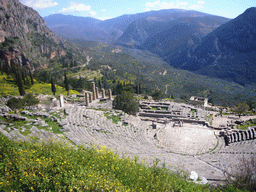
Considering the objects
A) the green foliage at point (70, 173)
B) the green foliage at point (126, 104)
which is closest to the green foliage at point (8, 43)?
the green foliage at point (126, 104)

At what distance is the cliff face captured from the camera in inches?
3356

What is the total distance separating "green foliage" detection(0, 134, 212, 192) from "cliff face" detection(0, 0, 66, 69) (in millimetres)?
72160

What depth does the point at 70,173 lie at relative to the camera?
26.7 ft

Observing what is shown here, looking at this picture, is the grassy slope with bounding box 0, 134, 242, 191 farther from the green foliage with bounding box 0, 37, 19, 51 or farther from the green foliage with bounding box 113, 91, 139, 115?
the green foliage with bounding box 0, 37, 19, 51

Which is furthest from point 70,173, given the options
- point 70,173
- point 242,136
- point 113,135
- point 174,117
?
point 174,117

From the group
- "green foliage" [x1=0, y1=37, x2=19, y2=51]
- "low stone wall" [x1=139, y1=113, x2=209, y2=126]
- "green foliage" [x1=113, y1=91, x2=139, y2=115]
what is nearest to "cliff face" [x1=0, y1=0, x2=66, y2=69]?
"green foliage" [x1=0, y1=37, x2=19, y2=51]

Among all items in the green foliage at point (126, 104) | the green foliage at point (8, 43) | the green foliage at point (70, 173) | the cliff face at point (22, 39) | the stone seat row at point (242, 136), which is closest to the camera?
the green foliage at point (70, 173)

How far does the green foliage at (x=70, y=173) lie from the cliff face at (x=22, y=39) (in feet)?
237

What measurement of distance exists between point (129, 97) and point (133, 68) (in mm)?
115844

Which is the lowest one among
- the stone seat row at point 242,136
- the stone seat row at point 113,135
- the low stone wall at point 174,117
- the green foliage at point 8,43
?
the low stone wall at point 174,117

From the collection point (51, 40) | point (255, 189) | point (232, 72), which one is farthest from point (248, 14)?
point (255, 189)

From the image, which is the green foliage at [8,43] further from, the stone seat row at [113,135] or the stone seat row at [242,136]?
the stone seat row at [242,136]

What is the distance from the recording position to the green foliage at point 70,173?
7.50 m

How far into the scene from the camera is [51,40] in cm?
13775
